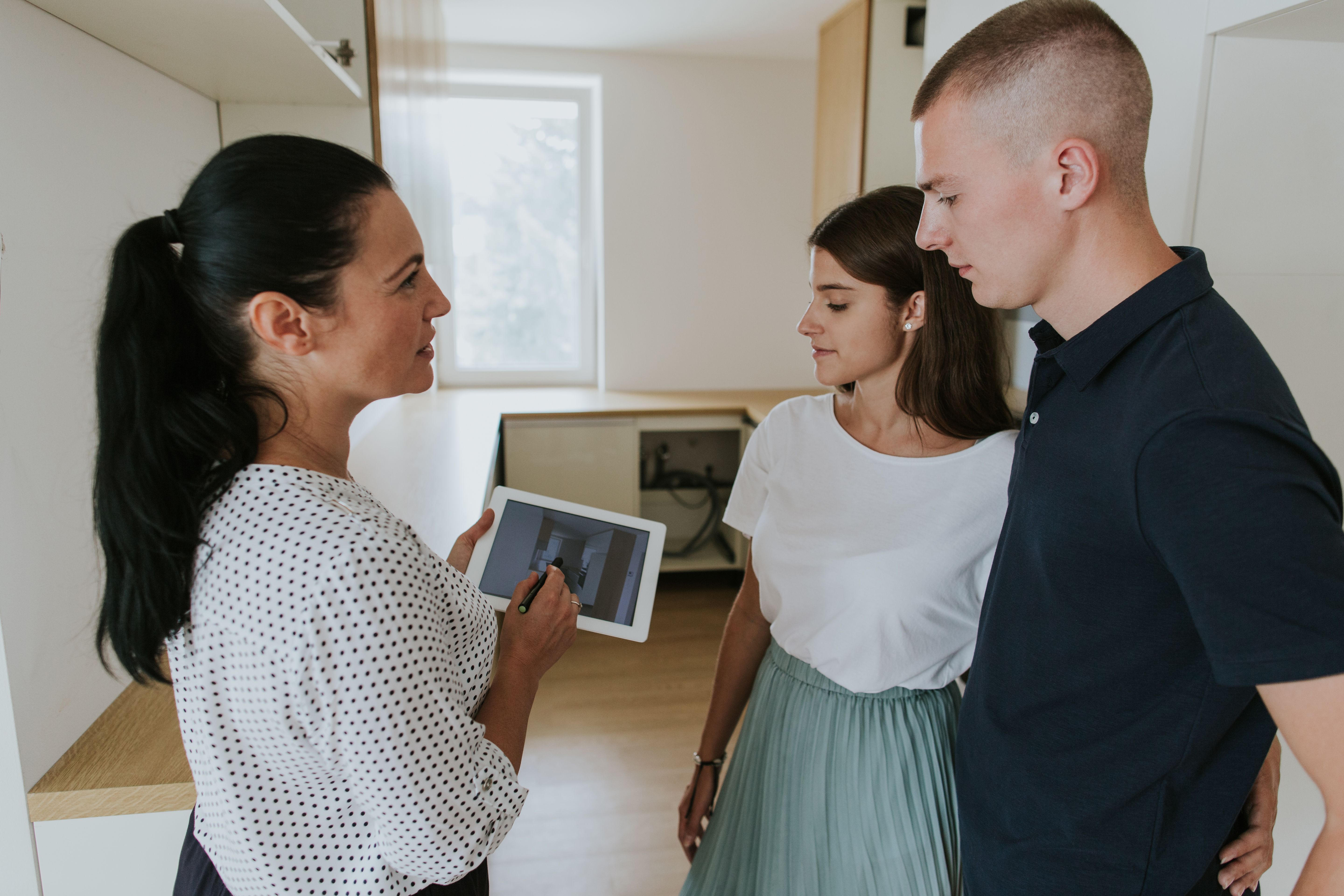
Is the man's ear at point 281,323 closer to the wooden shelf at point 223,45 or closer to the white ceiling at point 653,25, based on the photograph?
the wooden shelf at point 223,45

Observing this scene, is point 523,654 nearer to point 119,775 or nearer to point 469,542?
point 469,542

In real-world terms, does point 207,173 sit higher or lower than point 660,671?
higher

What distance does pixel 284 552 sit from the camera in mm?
584

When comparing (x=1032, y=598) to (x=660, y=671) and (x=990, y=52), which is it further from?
(x=660, y=671)

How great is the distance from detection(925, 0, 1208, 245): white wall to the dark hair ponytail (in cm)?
114

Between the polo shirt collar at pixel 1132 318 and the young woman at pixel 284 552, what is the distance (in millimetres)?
584

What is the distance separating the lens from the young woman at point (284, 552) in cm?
58

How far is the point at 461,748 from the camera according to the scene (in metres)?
0.63

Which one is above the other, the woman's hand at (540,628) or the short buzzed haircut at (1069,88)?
the short buzzed haircut at (1069,88)

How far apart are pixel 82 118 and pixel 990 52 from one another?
3.71 feet

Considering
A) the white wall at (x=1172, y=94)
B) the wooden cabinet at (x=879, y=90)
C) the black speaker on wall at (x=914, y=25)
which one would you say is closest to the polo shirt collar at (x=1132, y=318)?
the white wall at (x=1172, y=94)

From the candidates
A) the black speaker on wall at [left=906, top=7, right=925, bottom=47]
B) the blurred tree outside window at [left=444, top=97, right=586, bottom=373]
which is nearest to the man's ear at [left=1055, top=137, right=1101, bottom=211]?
the black speaker on wall at [left=906, top=7, right=925, bottom=47]

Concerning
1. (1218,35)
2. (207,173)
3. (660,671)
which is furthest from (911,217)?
(660,671)

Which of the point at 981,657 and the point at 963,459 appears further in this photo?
the point at 963,459
